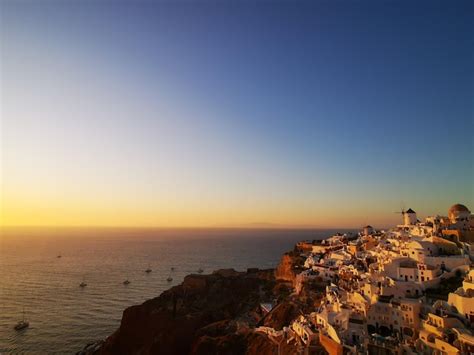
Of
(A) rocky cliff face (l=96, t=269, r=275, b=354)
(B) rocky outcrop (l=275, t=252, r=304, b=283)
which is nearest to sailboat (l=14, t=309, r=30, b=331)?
(A) rocky cliff face (l=96, t=269, r=275, b=354)

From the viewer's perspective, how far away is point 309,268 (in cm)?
5722

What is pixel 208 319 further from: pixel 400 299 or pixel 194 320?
pixel 400 299

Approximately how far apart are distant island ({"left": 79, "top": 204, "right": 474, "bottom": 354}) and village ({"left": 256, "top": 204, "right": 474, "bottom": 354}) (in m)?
0.10

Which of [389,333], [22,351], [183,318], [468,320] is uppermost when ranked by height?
[468,320]

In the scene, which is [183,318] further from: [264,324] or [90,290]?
[90,290]

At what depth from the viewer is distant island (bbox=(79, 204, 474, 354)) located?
2705 centimetres

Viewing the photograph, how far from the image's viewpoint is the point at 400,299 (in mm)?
30859

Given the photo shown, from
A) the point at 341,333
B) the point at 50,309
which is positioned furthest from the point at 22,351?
the point at 341,333

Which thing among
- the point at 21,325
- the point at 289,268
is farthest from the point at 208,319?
the point at 21,325

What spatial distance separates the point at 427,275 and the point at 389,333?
403 inches

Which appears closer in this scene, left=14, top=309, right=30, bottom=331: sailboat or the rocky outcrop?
left=14, top=309, right=30, bottom=331: sailboat

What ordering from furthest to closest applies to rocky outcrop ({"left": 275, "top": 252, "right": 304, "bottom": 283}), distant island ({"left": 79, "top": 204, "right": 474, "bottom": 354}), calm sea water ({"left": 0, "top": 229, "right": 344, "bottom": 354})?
rocky outcrop ({"left": 275, "top": 252, "right": 304, "bottom": 283}) < calm sea water ({"left": 0, "top": 229, "right": 344, "bottom": 354}) < distant island ({"left": 79, "top": 204, "right": 474, "bottom": 354})

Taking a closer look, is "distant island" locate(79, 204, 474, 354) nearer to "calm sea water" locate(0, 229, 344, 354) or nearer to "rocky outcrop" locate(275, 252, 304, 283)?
"rocky outcrop" locate(275, 252, 304, 283)

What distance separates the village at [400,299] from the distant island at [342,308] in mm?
97
